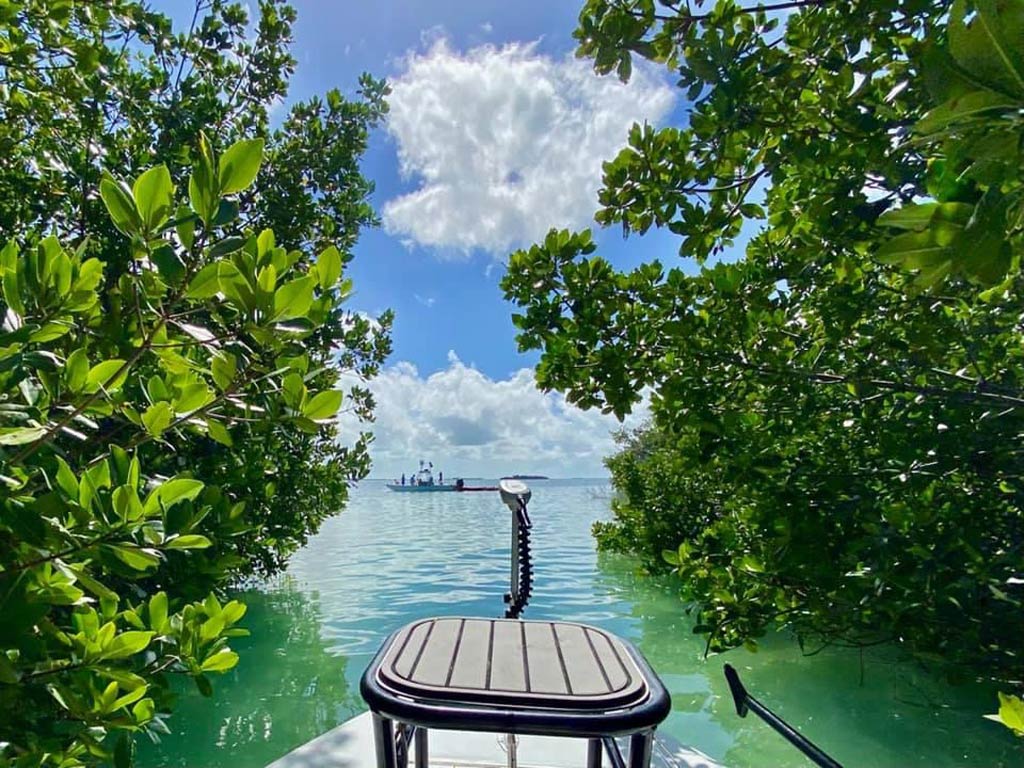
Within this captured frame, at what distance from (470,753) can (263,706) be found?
405 cm

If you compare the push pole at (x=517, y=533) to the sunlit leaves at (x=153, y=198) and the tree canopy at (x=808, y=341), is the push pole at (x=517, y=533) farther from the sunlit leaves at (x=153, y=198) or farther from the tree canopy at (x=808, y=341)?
the sunlit leaves at (x=153, y=198)

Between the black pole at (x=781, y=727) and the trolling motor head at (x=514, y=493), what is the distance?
1334 millimetres

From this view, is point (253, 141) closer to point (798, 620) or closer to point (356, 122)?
point (798, 620)

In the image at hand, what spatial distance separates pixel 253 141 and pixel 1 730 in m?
1.13

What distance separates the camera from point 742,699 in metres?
1.65

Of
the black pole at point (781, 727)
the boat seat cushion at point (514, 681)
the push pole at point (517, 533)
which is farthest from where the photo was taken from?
the push pole at point (517, 533)

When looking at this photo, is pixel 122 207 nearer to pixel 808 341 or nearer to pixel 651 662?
pixel 808 341

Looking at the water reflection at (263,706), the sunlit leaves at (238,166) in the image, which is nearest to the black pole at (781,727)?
the sunlit leaves at (238,166)

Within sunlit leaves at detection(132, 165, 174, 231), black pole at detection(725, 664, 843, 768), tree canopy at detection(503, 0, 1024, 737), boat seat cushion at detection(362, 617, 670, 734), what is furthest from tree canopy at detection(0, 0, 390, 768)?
tree canopy at detection(503, 0, 1024, 737)

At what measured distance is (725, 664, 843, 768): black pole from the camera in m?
1.29

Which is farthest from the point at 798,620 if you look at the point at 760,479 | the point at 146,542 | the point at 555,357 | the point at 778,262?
the point at 146,542

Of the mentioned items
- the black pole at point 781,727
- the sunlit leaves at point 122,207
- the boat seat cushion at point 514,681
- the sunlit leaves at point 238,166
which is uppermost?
the sunlit leaves at point 238,166

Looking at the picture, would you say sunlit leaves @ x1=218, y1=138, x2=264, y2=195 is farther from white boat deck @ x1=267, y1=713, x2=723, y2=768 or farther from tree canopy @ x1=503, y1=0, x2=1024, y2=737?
white boat deck @ x1=267, y1=713, x2=723, y2=768

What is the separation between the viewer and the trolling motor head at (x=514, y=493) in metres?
2.79
